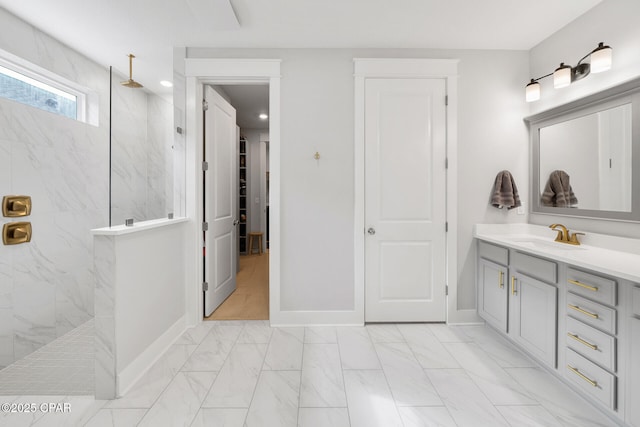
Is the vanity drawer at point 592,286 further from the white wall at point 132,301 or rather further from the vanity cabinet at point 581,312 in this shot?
the white wall at point 132,301

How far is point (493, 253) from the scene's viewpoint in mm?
2436

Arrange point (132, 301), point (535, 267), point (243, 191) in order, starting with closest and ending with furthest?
point (132, 301)
point (535, 267)
point (243, 191)

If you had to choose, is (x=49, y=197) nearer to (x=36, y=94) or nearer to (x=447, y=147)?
(x=36, y=94)

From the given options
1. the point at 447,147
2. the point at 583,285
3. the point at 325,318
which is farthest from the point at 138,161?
the point at 583,285

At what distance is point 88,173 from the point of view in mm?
2686

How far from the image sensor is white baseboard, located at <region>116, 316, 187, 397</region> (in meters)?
1.75

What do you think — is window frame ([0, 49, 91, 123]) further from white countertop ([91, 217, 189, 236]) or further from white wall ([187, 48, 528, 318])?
white countertop ([91, 217, 189, 236])

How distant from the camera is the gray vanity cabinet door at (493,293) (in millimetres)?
2305

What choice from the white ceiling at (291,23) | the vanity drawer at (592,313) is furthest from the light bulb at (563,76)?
the vanity drawer at (592,313)

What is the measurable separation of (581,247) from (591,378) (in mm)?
937

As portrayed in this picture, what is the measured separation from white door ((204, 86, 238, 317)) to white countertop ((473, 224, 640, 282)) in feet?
8.58

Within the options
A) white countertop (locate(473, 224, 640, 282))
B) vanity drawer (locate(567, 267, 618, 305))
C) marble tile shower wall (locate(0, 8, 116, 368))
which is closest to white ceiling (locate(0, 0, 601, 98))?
marble tile shower wall (locate(0, 8, 116, 368))

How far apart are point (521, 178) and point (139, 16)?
3.60 metres

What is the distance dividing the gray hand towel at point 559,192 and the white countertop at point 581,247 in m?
0.25
